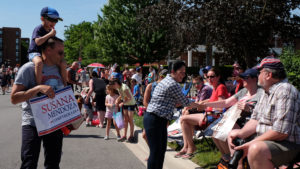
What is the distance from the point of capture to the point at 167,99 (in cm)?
435

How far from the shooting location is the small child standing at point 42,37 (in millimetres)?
3150

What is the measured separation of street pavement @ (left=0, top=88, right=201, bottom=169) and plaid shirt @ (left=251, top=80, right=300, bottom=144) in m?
2.20

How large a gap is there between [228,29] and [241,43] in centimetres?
164

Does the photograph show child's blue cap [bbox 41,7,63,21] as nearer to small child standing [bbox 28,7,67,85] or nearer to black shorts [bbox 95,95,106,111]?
small child standing [bbox 28,7,67,85]

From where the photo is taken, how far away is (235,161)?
3.39m

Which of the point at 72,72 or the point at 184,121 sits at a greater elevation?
the point at 72,72

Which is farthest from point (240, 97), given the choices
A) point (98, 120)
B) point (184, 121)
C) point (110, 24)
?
point (110, 24)

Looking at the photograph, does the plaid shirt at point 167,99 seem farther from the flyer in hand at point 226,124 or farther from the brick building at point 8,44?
the brick building at point 8,44

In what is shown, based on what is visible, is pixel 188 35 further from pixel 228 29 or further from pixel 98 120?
pixel 98 120

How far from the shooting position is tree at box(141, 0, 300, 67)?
15297 mm

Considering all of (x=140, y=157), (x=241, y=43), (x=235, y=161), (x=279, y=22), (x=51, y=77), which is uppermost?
(x=279, y=22)

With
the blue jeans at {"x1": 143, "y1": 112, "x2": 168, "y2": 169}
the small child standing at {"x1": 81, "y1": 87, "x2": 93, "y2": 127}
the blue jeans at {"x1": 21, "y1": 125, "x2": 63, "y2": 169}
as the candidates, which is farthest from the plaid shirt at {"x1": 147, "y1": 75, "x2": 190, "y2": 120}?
the small child standing at {"x1": 81, "y1": 87, "x2": 93, "y2": 127}

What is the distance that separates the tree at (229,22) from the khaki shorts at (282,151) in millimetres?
12603

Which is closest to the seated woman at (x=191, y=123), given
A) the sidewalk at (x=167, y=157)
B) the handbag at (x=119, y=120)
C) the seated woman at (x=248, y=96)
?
the sidewalk at (x=167, y=157)
